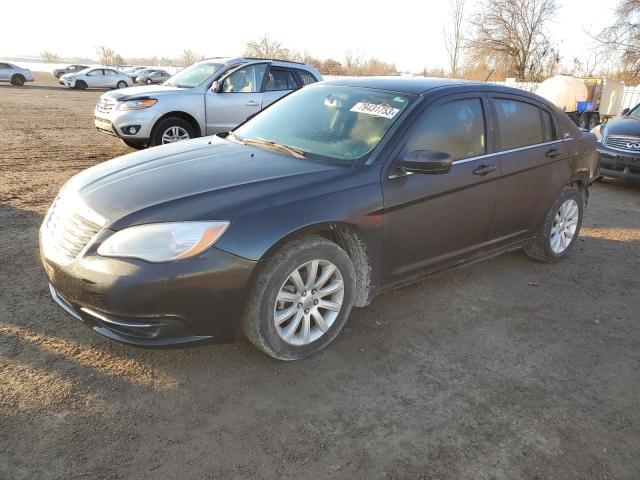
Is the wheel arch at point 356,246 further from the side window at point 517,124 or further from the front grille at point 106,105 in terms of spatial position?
the front grille at point 106,105

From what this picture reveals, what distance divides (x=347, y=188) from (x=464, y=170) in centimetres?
109

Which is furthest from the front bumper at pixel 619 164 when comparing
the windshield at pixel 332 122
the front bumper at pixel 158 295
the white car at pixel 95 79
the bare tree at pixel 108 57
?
the bare tree at pixel 108 57

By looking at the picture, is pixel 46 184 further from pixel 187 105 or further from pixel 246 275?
pixel 246 275

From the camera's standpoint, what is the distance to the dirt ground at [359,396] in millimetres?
2309

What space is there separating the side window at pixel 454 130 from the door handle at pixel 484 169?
11 cm

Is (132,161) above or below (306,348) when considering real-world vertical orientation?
above

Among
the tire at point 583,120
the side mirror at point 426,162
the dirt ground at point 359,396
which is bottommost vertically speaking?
the dirt ground at point 359,396

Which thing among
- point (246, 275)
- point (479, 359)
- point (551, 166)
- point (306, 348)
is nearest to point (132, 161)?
point (246, 275)

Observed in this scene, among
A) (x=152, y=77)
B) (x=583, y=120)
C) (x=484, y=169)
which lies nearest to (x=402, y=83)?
(x=484, y=169)

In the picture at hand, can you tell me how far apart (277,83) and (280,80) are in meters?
0.10

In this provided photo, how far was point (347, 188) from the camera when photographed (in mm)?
3076

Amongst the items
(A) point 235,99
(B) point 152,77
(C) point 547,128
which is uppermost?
(B) point 152,77

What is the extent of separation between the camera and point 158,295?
2.52 m

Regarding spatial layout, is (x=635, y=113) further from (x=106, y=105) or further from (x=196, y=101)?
(x=106, y=105)
